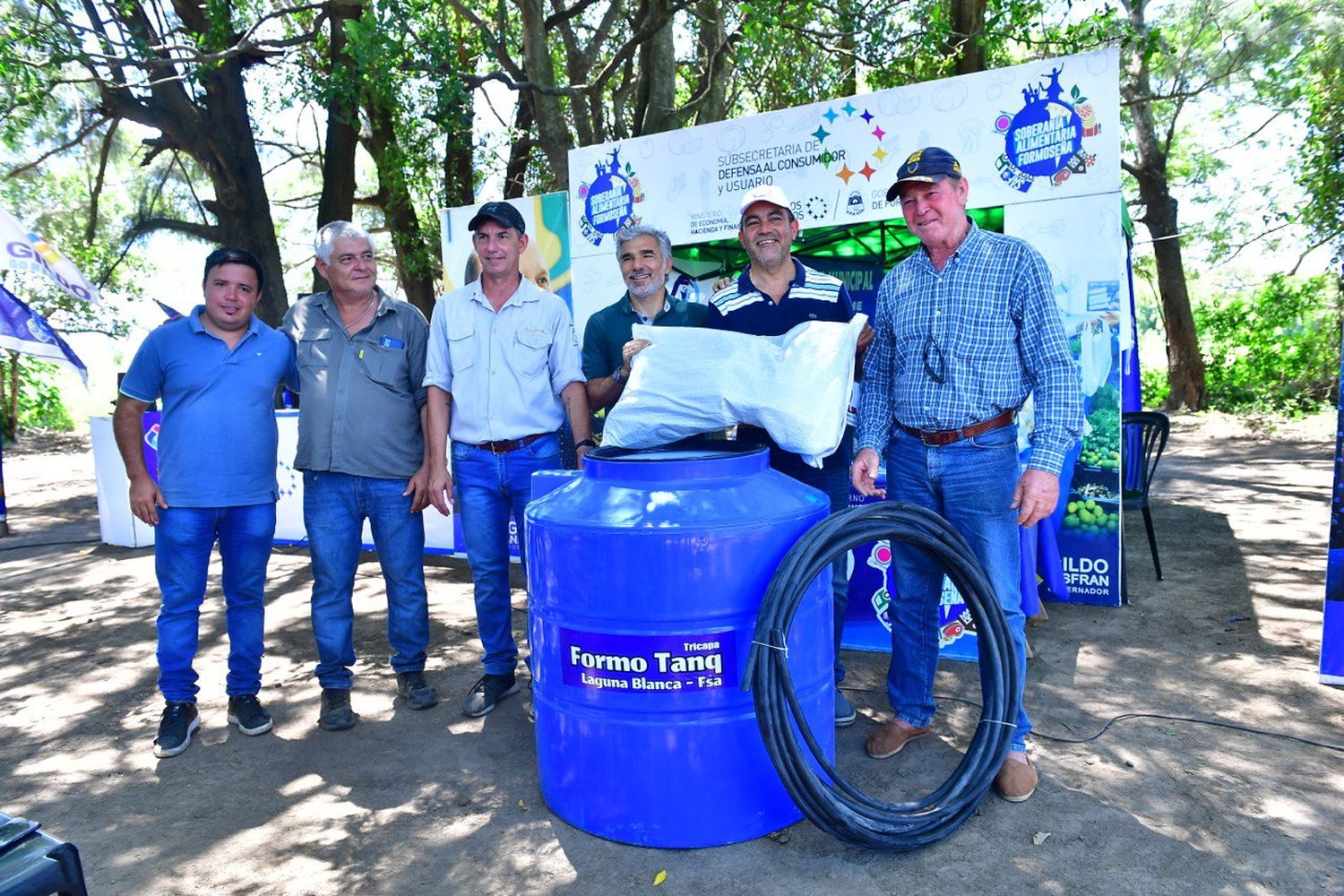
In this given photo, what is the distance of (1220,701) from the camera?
348 centimetres

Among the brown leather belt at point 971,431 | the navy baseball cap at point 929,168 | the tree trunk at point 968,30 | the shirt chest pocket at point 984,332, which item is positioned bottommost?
the brown leather belt at point 971,431

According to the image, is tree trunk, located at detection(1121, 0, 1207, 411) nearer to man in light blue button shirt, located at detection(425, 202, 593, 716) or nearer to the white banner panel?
the white banner panel

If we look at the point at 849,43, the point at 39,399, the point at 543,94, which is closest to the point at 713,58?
the point at 849,43

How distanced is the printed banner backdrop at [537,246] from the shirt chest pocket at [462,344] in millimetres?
2967

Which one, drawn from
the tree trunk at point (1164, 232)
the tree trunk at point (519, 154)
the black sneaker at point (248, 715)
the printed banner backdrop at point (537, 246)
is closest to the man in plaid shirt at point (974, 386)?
the black sneaker at point (248, 715)

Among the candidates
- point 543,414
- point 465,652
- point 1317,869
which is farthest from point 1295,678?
point 465,652

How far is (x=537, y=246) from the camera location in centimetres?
654

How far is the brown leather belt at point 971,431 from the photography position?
8.88ft

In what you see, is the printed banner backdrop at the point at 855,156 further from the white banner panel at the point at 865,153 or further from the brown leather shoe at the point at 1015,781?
the brown leather shoe at the point at 1015,781

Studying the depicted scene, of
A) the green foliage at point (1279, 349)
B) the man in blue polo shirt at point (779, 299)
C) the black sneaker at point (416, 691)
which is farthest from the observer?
the green foliage at point (1279, 349)

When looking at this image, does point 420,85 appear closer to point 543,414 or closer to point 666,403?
point 543,414

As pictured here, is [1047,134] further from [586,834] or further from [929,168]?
[586,834]

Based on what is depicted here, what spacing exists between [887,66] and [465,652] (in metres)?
7.78

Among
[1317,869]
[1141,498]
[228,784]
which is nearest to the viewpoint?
[1317,869]
